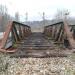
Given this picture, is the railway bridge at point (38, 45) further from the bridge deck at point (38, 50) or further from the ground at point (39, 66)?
the ground at point (39, 66)

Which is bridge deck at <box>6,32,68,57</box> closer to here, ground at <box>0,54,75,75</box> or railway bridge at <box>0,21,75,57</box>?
railway bridge at <box>0,21,75,57</box>

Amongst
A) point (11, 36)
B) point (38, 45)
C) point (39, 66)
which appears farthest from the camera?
point (11, 36)

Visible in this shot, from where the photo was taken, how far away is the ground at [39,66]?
11.7ft

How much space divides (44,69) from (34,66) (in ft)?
0.95

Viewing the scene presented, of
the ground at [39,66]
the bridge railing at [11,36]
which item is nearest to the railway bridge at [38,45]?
the bridge railing at [11,36]

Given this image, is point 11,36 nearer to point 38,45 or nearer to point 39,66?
point 38,45

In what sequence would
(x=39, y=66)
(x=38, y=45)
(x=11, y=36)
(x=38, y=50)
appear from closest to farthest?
(x=39, y=66)
(x=38, y=50)
(x=38, y=45)
(x=11, y=36)

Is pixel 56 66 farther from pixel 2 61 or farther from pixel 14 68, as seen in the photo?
pixel 2 61

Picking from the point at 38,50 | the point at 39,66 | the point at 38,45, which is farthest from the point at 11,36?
the point at 39,66

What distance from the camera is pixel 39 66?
13.1 ft

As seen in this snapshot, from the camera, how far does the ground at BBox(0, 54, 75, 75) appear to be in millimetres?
3572

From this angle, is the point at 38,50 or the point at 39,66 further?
the point at 38,50

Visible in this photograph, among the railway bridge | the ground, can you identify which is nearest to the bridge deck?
the railway bridge

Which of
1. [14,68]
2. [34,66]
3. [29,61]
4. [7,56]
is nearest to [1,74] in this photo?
[14,68]
